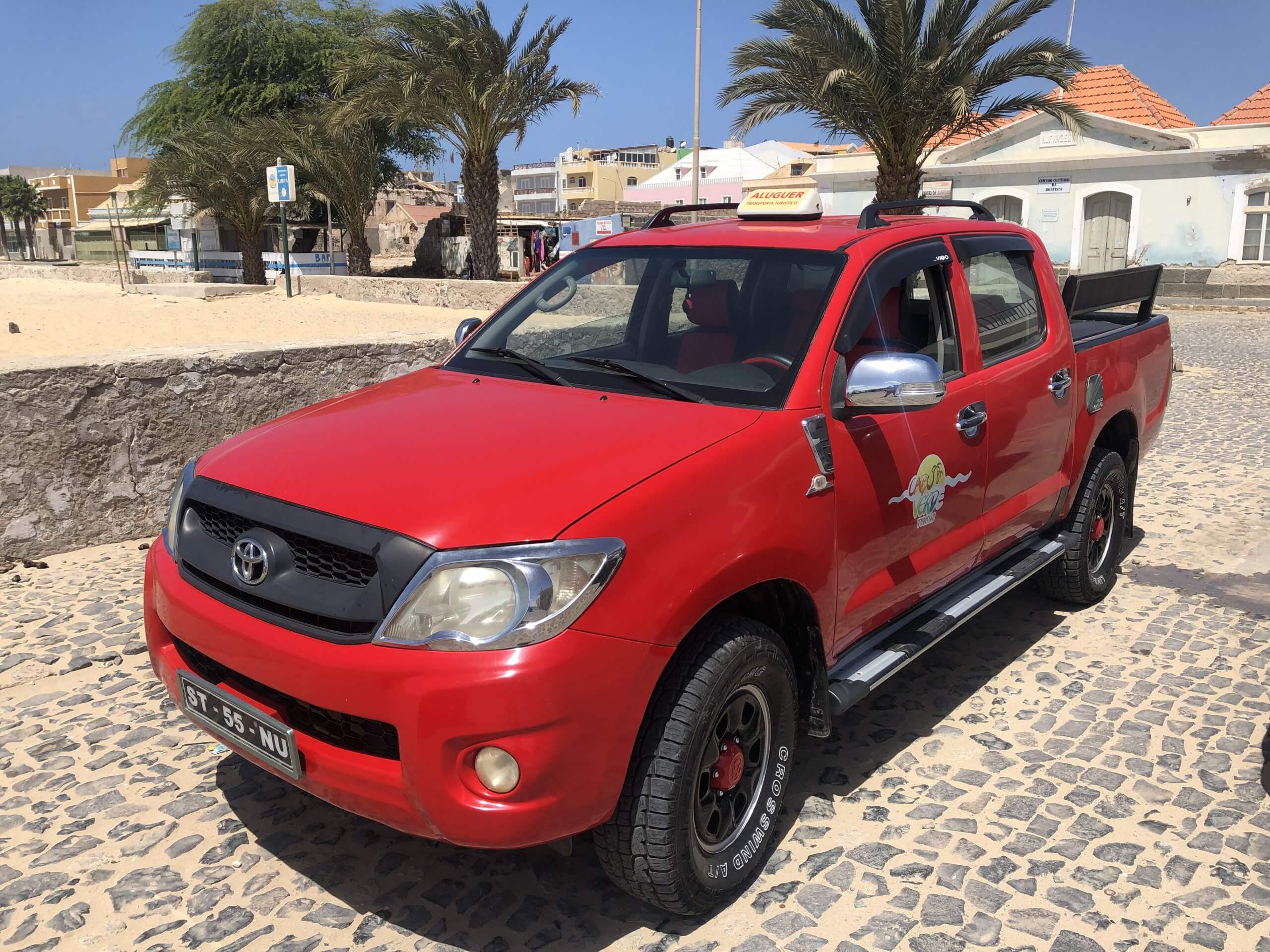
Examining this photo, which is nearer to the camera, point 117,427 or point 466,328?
point 466,328

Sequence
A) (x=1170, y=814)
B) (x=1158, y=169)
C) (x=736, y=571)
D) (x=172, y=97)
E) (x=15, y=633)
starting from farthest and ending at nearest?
1. (x=172, y=97)
2. (x=1158, y=169)
3. (x=15, y=633)
4. (x=1170, y=814)
5. (x=736, y=571)

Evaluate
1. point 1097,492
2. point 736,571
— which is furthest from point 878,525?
point 1097,492

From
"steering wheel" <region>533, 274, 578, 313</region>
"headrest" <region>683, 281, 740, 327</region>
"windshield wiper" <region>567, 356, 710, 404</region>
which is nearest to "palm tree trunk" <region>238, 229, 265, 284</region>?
"steering wheel" <region>533, 274, 578, 313</region>

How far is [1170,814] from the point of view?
3.30 m

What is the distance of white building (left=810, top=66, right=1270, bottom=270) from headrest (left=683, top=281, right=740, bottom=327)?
1012 inches

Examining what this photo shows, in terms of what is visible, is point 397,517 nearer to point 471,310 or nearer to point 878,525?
point 878,525

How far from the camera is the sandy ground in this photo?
56.6 feet

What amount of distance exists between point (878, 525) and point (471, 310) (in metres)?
18.4

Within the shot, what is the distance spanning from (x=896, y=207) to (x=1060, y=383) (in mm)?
1050

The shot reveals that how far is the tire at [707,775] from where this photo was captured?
2457 millimetres

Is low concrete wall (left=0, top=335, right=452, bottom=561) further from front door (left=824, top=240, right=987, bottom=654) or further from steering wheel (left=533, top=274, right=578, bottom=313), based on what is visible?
front door (left=824, top=240, right=987, bottom=654)

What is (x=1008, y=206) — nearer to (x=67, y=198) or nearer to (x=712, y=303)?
(x=712, y=303)

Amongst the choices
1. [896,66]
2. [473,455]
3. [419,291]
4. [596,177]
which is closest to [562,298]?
[473,455]

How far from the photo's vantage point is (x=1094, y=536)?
5074 mm
